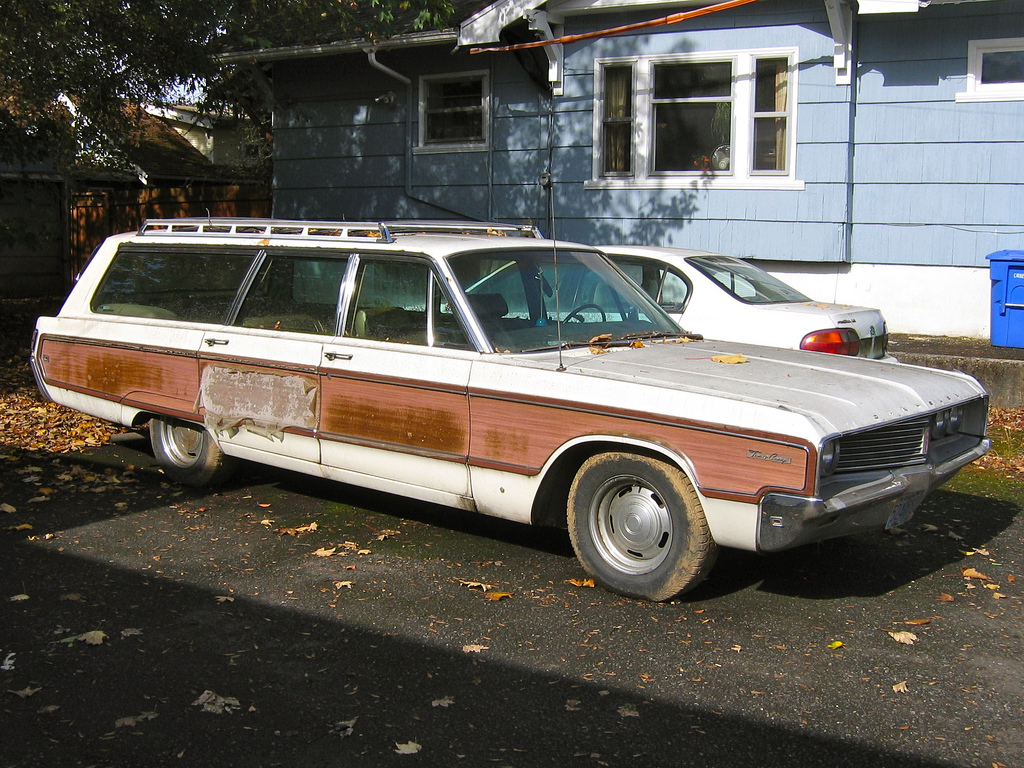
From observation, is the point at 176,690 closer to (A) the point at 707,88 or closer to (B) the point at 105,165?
(A) the point at 707,88

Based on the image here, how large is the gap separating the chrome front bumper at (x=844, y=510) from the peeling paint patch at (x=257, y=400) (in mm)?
2807

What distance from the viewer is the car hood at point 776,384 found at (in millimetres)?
4516

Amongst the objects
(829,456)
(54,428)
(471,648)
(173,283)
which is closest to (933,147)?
(829,456)

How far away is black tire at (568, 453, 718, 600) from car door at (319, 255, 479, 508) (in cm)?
71

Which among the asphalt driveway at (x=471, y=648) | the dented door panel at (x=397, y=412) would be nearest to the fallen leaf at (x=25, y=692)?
the asphalt driveway at (x=471, y=648)

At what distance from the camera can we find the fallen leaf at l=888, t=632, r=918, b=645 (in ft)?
14.8

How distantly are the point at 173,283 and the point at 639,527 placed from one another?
379cm

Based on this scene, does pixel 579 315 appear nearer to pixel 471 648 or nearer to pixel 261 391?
pixel 261 391

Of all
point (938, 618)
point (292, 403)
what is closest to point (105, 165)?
point (292, 403)

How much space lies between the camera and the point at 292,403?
20.1 feet

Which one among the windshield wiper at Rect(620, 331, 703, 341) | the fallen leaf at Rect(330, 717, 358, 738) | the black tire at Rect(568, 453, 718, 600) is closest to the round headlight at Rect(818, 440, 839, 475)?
the black tire at Rect(568, 453, 718, 600)

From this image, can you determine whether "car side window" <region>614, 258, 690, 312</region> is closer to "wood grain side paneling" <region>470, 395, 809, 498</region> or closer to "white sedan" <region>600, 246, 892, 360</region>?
"white sedan" <region>600, 246, 892, 360</region>

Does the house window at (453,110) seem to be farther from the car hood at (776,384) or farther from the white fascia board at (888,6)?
the car hood at (776,384)

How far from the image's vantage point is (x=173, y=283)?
7008 mm
